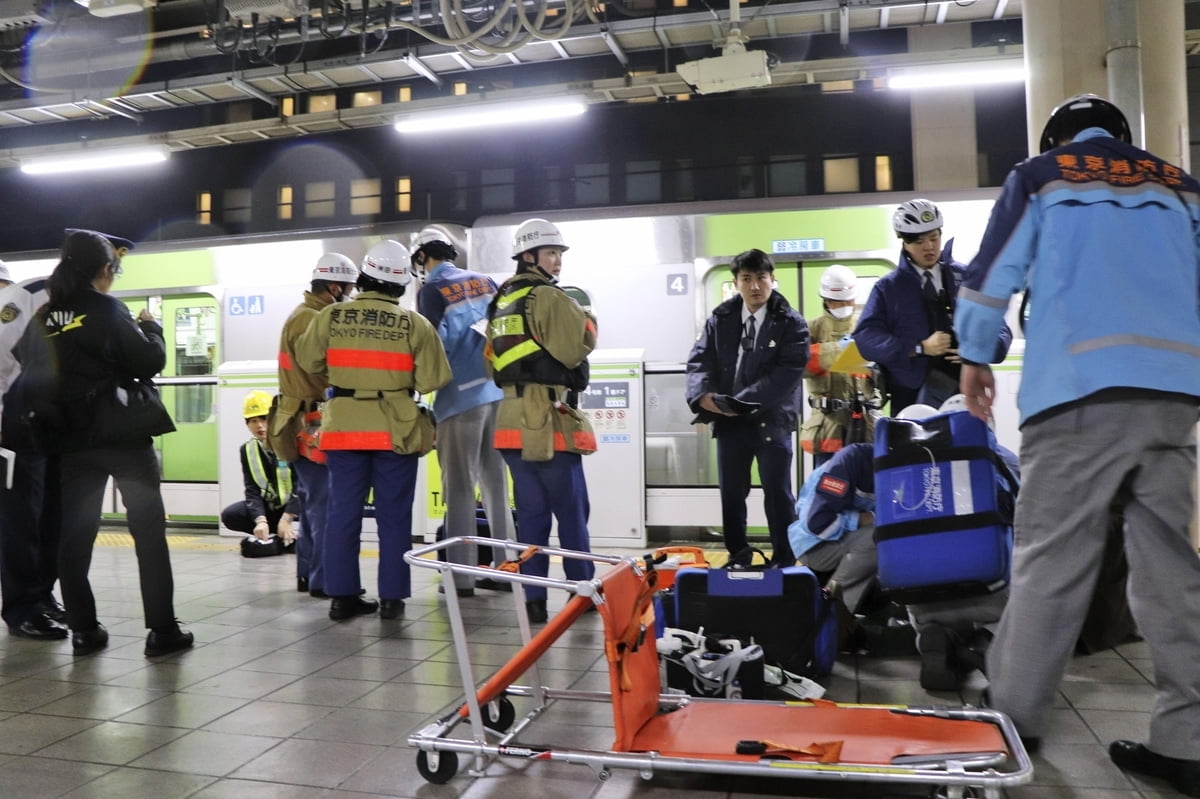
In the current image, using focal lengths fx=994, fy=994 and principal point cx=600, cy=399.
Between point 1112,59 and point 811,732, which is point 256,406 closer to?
point 811,732

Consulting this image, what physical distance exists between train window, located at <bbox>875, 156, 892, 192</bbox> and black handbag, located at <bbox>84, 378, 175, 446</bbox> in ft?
43.4

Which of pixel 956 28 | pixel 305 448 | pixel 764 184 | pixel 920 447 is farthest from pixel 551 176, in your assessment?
pixel 920 447

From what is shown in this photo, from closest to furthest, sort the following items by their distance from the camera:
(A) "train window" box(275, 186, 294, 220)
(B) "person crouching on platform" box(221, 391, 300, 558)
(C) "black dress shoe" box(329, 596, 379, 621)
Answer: (C) "black dress shoe" box(329, 596, 379, 621) < (B) "person crouching on platform" box(221, 391, 300, 558) < (A) "train window" box(275, 186, 294, 220)

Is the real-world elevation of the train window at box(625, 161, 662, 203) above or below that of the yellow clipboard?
above

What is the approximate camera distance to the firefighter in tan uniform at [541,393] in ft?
15.5

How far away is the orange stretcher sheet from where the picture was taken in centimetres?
257

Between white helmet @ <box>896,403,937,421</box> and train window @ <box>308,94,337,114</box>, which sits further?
train window @ <box>308,94,337,114</box>

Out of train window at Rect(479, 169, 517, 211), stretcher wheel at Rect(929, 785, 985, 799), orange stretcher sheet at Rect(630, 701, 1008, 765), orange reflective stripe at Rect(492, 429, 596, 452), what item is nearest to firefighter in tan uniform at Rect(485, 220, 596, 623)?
orange reflective stripe at Rect(492, 429, 596, 452)

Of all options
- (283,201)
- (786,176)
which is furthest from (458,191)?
(786,176)

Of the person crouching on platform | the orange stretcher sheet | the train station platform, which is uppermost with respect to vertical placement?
the person crouching on platform

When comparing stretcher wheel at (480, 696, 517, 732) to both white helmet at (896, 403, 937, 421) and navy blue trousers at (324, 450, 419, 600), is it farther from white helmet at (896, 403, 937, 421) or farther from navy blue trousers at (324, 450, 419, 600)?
navy blue trousers at (324, 450, 419, 600)

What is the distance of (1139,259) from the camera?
8.77 feet

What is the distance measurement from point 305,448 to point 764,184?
12.3 m

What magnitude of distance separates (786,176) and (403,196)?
24.8ft
